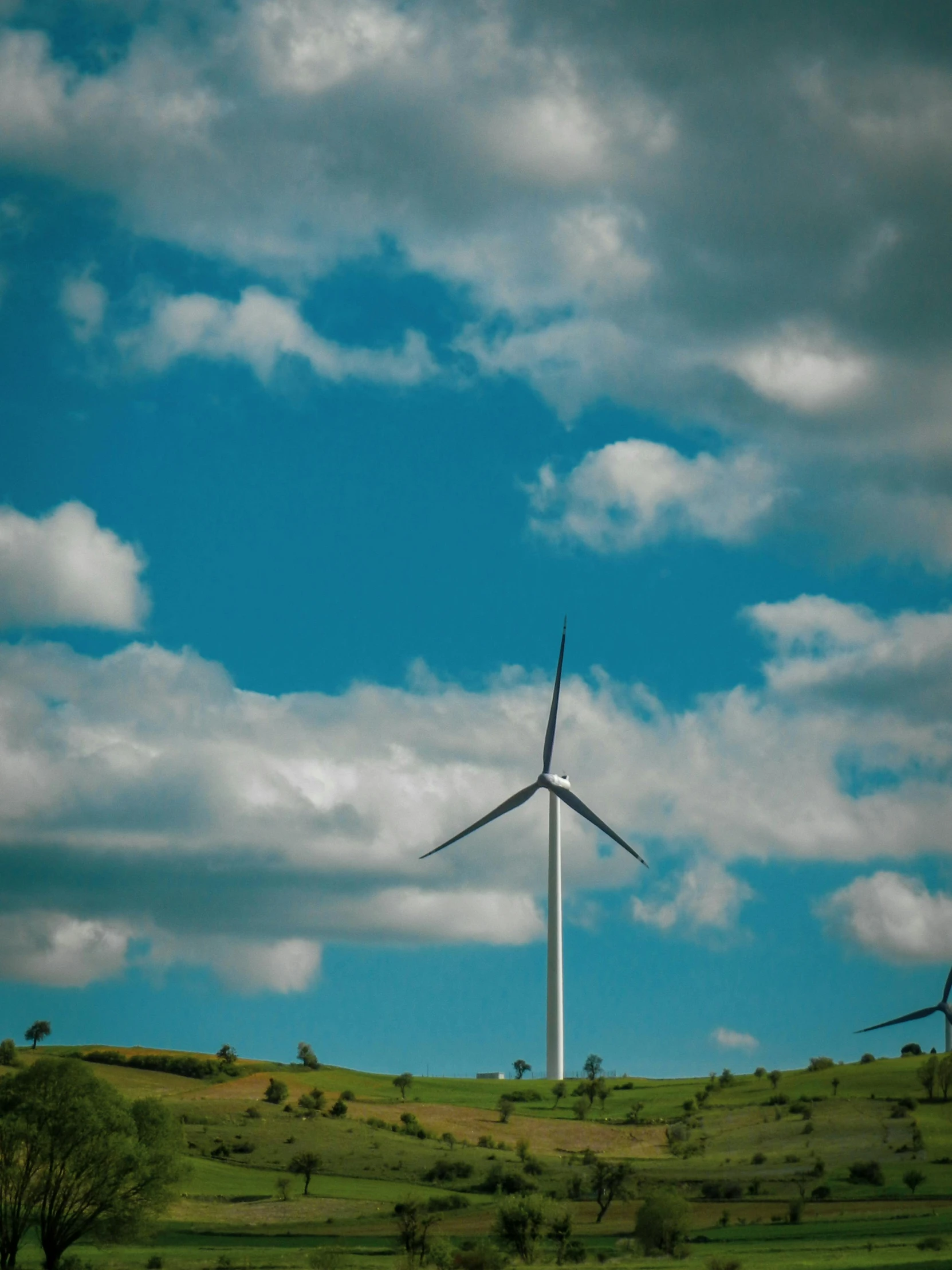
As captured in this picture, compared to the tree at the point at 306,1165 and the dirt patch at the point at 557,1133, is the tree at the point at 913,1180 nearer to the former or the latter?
the dirt patch at the point at 557,1133

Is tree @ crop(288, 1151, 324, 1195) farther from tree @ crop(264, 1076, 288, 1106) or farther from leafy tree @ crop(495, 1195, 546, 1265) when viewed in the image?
leafy tree @ crop(495, 1195, 546, 1265)

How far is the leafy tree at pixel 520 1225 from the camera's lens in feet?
327

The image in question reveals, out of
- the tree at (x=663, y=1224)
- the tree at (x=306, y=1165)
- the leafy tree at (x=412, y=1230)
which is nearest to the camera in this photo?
the leafy tree at (x=412, y=1230)

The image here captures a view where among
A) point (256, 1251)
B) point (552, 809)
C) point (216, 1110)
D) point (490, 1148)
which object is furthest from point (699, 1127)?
point (256, 1251)

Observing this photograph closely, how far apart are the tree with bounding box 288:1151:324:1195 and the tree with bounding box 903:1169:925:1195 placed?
55.9m

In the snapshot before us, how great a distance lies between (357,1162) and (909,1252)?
87.4m

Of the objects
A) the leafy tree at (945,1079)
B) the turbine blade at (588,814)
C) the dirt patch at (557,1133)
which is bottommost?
the dirt patch at (557,1133)

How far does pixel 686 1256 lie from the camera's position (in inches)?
3541

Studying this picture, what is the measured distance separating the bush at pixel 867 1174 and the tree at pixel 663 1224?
44.4 meters

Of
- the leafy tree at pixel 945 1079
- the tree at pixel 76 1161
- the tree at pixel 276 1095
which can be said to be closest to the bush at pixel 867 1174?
the leafy tree at pixel 945 1079

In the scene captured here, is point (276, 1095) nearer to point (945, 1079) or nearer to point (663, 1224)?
point (945, 1079)

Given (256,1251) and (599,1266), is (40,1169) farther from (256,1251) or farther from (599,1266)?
(599,1266)

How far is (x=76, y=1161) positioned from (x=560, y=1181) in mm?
62000

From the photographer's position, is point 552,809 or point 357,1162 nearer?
point 357,1162
